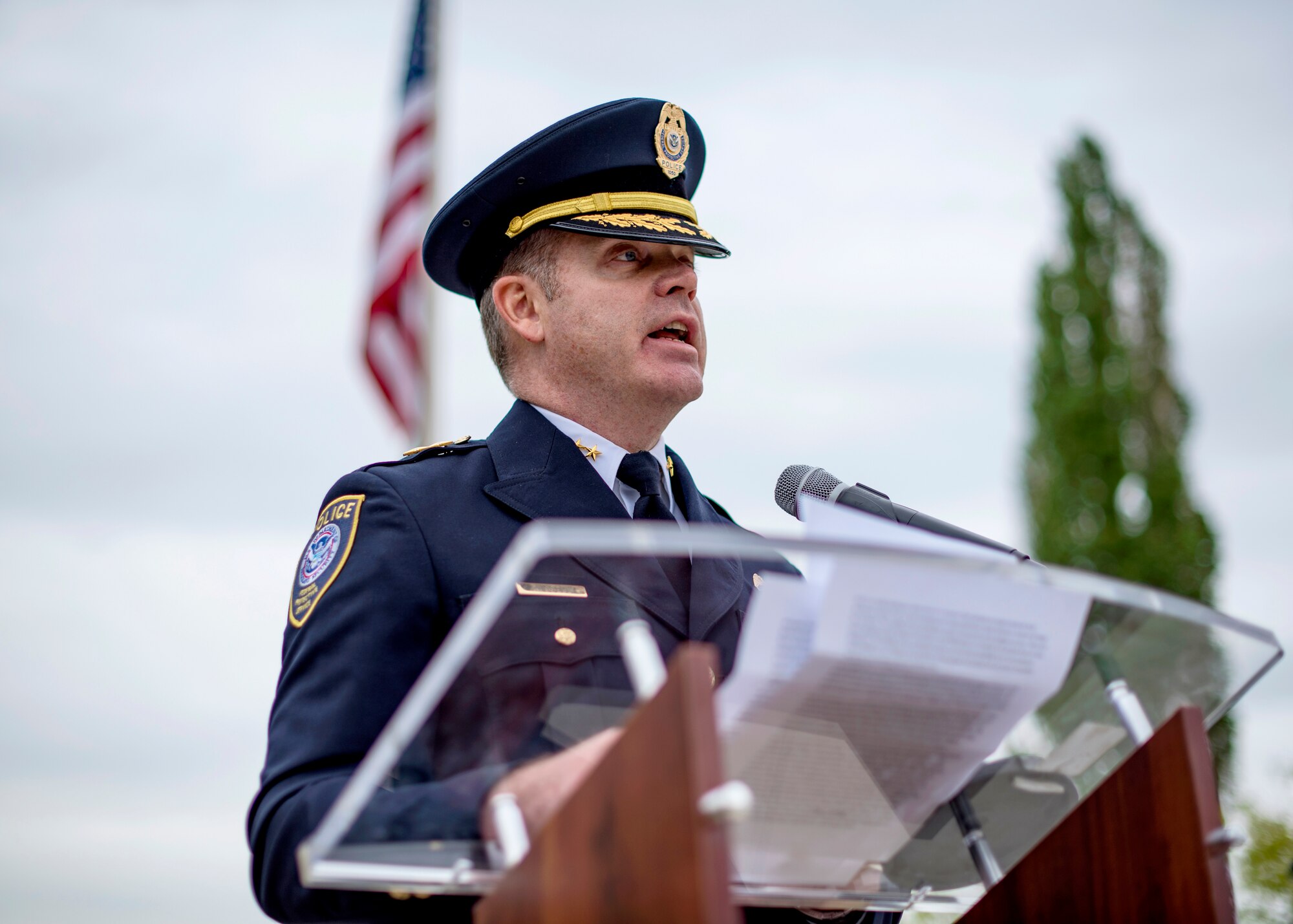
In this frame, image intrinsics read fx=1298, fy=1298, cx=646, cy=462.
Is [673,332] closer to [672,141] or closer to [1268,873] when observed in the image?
[672,141]

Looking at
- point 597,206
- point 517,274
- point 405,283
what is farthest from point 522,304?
point 405,283

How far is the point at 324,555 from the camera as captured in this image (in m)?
1.97

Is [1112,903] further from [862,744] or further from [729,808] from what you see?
[729,808]

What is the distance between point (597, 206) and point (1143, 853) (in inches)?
66.3

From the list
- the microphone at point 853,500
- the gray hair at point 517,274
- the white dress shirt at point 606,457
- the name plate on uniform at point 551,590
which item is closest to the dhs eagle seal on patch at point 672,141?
the gray hair at point 517,274

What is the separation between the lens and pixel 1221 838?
4.17ft

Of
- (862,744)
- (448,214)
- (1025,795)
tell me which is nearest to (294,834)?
(862,744)

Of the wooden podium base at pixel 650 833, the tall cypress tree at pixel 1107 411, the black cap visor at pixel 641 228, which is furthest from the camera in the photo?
the tall cypress tree at pixel 1107 411

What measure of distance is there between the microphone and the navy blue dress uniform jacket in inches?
6.0

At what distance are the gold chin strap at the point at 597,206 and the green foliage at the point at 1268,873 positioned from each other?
286 centimetres

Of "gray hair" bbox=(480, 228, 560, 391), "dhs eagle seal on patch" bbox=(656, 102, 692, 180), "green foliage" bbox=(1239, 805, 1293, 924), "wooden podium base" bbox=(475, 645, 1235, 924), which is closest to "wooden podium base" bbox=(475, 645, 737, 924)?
"wooden podium base" bbox=(475, 645, 1235, 924)

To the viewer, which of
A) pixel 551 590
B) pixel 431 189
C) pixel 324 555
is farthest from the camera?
pixel 431 189

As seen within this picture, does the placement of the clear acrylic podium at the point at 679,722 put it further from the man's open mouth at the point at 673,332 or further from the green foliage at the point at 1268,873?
the green foliage at the point at 1268,873

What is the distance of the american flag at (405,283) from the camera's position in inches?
248
